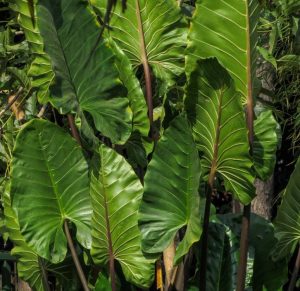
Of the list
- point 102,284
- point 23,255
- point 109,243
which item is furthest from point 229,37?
point 23,255

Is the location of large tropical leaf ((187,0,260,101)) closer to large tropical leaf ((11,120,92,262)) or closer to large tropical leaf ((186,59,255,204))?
large tropical leaf ((186,59,255,204))

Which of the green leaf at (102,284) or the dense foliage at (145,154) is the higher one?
the dense foliage at (145,154)

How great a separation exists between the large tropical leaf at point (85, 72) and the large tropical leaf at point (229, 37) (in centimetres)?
33

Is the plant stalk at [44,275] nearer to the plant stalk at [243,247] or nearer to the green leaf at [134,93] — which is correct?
the green leaf at [134,93]

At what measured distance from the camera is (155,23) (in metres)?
3.03

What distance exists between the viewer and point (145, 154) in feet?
10.0

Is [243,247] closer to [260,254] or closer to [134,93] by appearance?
[260,254]

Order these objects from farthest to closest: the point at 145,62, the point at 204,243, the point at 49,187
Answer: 1. the point at 145,62
2. the point at 49,187
3. the point at 204,243

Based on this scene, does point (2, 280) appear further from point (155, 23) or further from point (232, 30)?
point (232, 30)

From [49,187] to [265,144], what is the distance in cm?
79

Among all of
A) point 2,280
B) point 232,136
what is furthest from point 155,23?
point 2,280

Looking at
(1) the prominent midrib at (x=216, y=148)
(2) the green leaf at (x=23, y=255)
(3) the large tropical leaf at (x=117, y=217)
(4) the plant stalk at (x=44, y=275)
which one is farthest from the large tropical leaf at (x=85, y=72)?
(4) the plant stalk at (x=44, y=275)

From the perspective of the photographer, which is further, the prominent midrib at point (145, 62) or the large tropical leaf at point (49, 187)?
the prominent midrib at point (145, 62)

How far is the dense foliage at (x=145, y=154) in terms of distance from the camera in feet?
8.87
